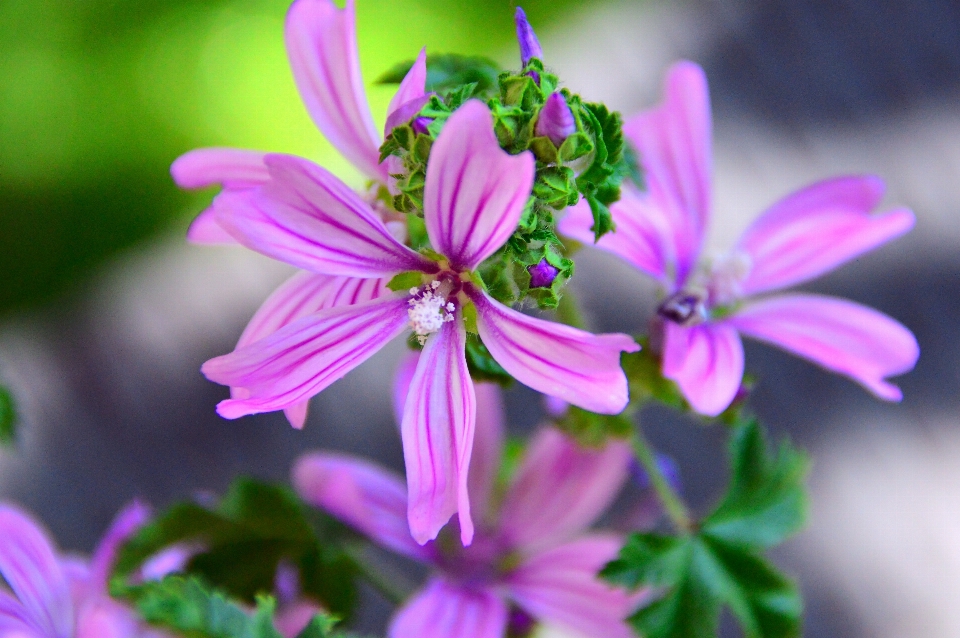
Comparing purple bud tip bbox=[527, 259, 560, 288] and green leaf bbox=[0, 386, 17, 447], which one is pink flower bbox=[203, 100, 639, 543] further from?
green leaf bbox=[0, 386, 17, 447]

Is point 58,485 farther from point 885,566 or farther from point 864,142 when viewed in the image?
point 864,142

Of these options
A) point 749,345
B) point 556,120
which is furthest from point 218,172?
point 749,345

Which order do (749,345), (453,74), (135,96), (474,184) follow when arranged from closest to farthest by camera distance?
(474,184)
(453,74)
(749,345)
(135,96)

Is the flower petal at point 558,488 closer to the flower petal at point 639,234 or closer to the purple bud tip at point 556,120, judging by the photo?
the flower petal at point 639,234

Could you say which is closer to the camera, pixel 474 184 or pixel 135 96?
pixel 474 184

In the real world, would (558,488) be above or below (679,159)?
below

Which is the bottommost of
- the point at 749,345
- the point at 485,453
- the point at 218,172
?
the point at 749,345

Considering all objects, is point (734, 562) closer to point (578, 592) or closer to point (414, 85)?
point (578, 592)
